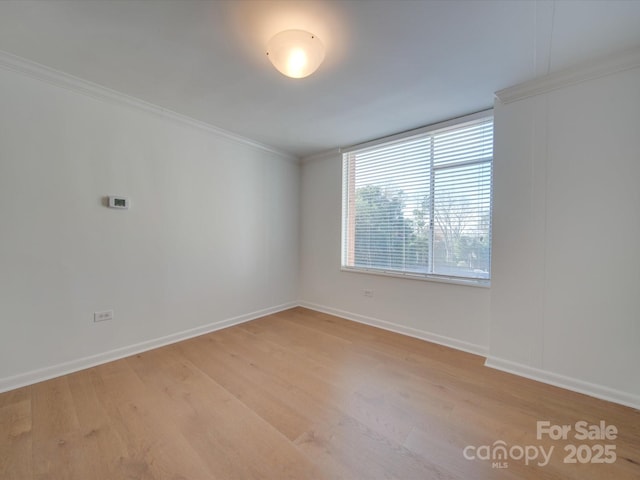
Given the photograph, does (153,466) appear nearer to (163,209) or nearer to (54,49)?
(163,209)

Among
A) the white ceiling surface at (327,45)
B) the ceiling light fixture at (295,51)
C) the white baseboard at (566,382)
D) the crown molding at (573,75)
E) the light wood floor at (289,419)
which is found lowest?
the light wood floor at (289,419)

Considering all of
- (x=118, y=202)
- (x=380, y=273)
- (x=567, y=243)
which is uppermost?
(x=118, y=202)

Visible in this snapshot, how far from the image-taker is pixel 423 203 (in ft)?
10.3

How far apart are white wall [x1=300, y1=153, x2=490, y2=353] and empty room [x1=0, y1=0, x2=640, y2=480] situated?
0.04 m

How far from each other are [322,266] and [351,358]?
174cm

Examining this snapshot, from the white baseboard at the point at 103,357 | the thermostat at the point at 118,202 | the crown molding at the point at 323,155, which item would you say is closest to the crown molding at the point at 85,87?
the thermostat at the point at 118,202

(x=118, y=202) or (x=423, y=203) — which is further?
(x=423, y=203)

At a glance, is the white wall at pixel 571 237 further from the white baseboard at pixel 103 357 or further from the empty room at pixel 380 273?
the white baseboard at pixel 103 357

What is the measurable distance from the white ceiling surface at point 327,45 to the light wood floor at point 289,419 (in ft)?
8.17

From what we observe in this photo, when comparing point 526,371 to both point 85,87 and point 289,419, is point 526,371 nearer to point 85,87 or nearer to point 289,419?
point 289,419

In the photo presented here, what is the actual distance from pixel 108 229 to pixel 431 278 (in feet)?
11.0

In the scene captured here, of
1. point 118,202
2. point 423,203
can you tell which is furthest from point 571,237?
point 118,202

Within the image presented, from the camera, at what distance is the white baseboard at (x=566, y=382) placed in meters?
1.89

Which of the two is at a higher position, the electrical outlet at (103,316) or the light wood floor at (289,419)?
the electrical outlet at (103,316)
